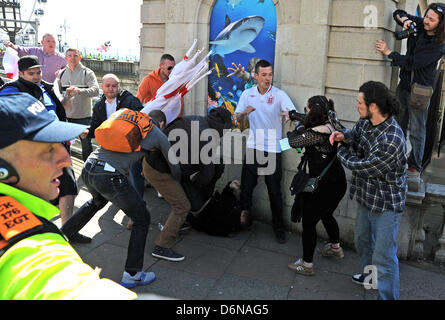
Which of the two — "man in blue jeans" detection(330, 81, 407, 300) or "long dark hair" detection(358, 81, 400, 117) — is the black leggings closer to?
"man in blue jeans" detection(330, 81, 407, 300)

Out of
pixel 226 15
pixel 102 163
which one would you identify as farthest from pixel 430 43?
pixel 102 163

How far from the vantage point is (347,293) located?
4.13m

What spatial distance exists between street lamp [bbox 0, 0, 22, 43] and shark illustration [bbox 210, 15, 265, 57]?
26.9m

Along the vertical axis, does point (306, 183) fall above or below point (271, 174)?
above

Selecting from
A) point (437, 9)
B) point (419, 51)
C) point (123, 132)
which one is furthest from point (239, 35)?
point (123, 132)

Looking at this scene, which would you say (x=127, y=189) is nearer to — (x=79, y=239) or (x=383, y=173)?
(x=79, y=239)

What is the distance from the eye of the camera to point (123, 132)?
3859mm

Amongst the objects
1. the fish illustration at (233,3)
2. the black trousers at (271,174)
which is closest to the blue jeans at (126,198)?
the black trousers at (271,174)

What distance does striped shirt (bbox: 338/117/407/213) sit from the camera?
11.5 ft

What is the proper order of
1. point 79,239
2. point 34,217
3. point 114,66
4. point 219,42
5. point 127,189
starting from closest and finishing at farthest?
1. point 34,217
2. point 127,189
3. point 79,239
4. point 219,42
5. point 114,66

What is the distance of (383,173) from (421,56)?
1.95 m

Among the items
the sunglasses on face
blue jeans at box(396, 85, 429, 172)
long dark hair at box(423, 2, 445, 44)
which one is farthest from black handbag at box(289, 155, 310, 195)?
the sunglasses on face

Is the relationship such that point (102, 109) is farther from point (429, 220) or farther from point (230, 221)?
point (429, 220)

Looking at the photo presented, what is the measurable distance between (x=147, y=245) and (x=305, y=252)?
1912mm
